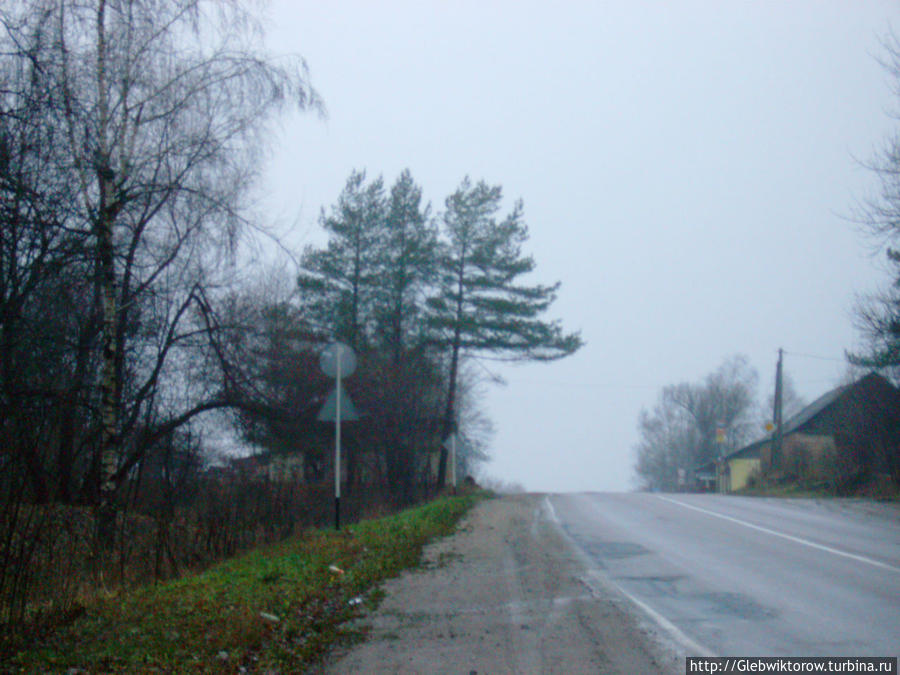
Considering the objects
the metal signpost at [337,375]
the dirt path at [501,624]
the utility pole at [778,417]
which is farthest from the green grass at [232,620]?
the utility pole at [778,417]

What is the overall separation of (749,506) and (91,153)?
2040 centimetres

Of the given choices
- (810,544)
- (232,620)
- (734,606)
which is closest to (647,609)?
(734,606)

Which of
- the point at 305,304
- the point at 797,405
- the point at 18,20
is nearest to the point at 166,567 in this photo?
the point at 18,20

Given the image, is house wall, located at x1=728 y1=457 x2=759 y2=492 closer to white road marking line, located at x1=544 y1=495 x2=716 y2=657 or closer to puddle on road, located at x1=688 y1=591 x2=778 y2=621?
white road marking line, located at x1=544 y1=495 x2=716 y2=657

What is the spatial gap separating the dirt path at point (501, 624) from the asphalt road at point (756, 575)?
455mm

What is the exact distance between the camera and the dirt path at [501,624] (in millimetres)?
7234

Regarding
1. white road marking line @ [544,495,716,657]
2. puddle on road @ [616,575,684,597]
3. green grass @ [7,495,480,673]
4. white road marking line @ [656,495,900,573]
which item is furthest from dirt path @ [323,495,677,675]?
white road marking line @ [656,495,900,573]

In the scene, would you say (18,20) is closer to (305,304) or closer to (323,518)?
(323,518)

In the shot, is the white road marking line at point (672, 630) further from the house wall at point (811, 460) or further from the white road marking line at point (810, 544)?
Answer: the house wall at point (811, 460)

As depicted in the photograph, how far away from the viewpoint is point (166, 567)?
13.4 meters

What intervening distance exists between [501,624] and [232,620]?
2512 millimetres

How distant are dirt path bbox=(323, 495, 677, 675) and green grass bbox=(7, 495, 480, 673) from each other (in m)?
0.38

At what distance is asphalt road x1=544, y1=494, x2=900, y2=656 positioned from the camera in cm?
797

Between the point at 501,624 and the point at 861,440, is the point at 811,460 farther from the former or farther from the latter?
the point at 501,624
